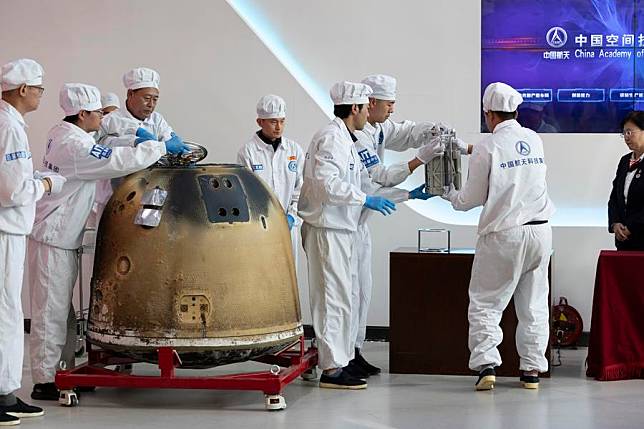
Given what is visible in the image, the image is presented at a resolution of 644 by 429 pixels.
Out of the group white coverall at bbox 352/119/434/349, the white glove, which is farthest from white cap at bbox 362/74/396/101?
the white glove

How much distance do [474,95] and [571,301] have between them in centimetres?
164

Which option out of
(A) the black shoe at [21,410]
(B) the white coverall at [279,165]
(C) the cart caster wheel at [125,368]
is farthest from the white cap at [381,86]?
(A) the black shoe at [21,410]

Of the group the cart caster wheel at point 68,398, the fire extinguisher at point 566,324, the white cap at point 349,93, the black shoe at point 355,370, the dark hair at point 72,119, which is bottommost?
the cart caster wheel at point 68,398

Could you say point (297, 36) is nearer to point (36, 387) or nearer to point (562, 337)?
point (562, 337)

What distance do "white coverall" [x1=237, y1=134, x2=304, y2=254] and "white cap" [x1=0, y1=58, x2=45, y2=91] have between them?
203 centimetres

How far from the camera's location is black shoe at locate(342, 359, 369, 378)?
651 cm

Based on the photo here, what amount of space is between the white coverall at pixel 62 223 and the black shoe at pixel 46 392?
0.04 metres

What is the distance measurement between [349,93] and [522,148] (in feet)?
3.36

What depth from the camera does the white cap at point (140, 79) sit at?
6.41m

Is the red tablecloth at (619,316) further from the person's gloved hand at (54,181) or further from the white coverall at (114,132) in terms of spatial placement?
the person's gloved hand at (54,181)

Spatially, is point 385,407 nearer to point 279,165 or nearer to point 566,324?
point 279,165

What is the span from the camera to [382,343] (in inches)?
315

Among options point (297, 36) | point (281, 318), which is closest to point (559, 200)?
point (297, 36)

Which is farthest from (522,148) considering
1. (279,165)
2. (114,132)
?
(114,132)
